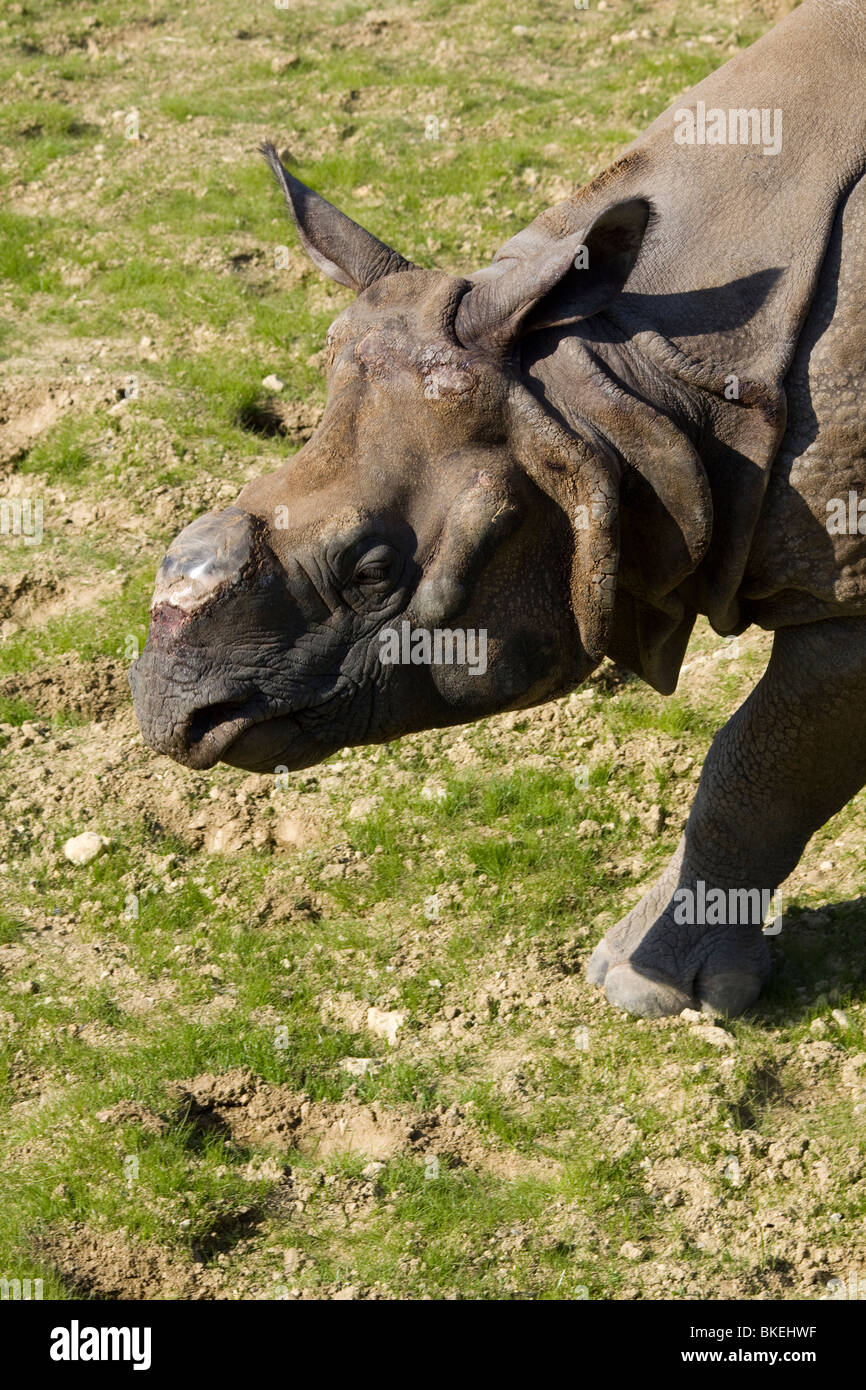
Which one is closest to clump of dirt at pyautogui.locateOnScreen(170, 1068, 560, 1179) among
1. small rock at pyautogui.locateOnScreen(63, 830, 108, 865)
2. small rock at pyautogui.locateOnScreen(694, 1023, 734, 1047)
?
small rock at pyautogui.locateOnScreen(694, 1023, 734, 1047)

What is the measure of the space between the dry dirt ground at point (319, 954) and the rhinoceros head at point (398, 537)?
159cm

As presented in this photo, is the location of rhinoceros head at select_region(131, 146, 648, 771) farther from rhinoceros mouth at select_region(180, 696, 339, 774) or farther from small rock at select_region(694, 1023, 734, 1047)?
small rock at select_region(694, 1023, 734, 1047)

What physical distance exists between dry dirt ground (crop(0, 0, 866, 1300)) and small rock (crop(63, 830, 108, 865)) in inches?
1.7

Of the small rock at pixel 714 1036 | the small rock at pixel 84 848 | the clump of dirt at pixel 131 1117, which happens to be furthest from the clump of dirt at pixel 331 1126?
the small rock at pixel 84 848

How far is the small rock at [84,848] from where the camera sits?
658cm

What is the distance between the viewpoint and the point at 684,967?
5781 mm

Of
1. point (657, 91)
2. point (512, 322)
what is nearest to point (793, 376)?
point (512, 322)

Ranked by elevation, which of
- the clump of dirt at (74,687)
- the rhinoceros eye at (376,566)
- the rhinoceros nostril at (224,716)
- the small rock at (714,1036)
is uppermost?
the clump of dirt at (74,687)

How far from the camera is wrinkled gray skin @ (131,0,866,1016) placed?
4.25 meters

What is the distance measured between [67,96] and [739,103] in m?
9.22

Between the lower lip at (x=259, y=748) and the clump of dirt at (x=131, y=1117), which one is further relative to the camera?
the clump of dirt at (x=131, y=1117)

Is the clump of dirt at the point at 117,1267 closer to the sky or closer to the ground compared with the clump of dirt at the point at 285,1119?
closer to the ground

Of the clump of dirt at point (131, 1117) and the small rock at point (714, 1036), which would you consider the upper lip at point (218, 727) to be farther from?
the small rock at point (714, 1036)

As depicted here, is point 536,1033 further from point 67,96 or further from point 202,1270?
point 67,96
